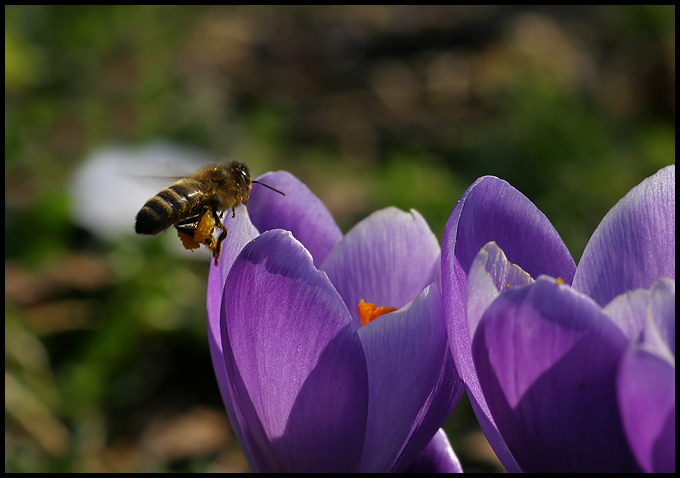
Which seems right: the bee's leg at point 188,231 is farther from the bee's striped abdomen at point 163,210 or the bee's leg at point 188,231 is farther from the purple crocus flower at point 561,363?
the purple crocus flower at point 561,363

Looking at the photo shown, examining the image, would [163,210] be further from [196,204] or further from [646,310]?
[646,310]

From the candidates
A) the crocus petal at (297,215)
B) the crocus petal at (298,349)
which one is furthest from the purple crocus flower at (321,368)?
the crocus petal at (297,215)

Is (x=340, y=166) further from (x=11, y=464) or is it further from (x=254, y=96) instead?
(x=11, y=464)

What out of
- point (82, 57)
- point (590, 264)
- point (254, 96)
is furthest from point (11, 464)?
point (254, 96)

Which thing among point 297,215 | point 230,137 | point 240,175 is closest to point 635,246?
point 297,215

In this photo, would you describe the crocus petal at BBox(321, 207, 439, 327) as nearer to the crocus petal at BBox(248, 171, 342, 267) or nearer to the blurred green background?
the crocus petal at BBox(248, 171, 342, 267)

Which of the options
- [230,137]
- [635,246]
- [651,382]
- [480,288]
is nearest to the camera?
[651,382]
